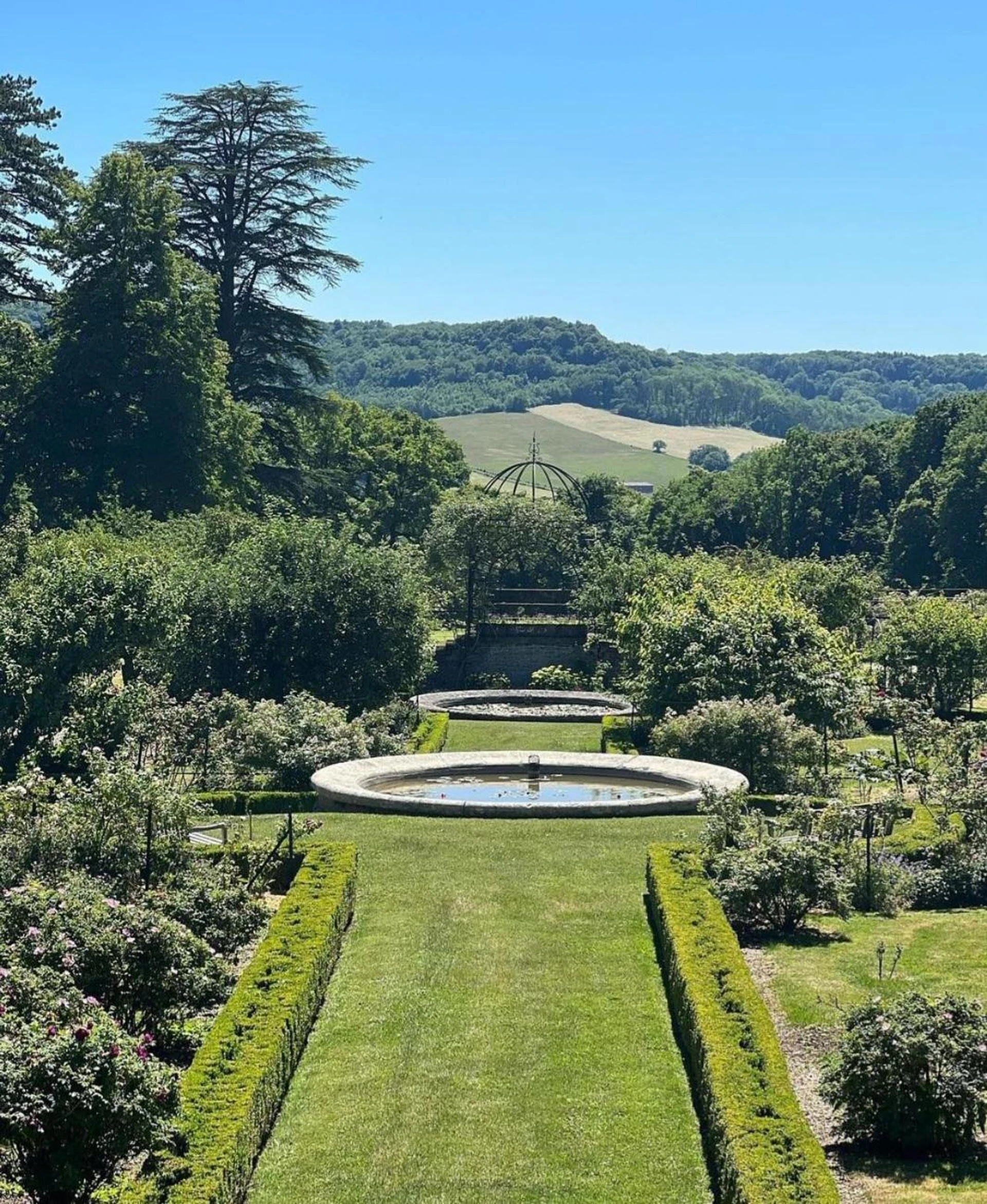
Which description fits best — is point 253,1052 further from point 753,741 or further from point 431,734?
point 431,734

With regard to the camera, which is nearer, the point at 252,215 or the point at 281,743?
the point at 281,743

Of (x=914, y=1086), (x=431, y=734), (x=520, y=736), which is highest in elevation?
(x=914, y=1086)

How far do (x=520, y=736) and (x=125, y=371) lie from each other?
18527 mm

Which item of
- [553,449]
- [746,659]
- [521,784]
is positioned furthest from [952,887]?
[553,449]

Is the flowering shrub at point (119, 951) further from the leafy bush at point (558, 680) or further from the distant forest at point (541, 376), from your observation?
the distant forest at point (541, 376)

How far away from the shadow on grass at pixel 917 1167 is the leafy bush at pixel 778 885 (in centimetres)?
548

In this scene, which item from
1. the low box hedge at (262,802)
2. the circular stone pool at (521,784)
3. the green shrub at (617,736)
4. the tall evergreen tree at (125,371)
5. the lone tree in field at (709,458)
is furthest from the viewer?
the lone tree in field at (709,458)

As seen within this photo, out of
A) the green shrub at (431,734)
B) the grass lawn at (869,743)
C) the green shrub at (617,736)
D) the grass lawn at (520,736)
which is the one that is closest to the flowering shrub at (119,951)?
the green shrub at (617,736)

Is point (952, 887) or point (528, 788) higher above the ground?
point (952, 887)

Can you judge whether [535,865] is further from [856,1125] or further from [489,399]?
[489,399]

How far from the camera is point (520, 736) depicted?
33719 millimetres

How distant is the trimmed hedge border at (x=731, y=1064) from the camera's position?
933cm

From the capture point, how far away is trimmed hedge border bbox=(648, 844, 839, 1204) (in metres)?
9.33

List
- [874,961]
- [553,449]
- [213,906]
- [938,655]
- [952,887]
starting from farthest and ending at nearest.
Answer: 1. [553,449]
2. [938,655]
3. [952,887]
4. [213,906]
5. [874,961]
